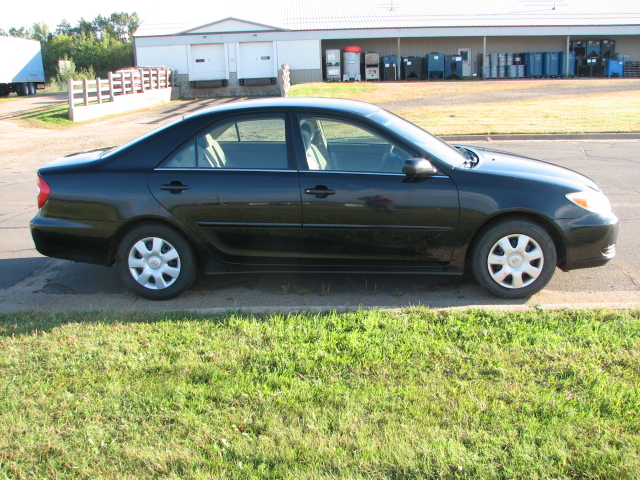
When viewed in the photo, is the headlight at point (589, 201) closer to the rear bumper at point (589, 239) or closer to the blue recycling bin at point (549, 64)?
the rear bumper at point (589, 239)

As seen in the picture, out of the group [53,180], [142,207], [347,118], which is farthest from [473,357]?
[53,180]

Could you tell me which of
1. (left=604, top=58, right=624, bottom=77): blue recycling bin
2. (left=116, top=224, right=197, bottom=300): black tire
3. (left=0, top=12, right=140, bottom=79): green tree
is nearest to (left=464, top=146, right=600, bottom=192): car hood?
(left=116, top=224, right=197, bottom=300): black tire

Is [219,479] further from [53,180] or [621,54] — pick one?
[621,54]

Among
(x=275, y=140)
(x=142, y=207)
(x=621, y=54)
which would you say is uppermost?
(x=621, y=54)

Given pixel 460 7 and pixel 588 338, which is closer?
pixel 588 338

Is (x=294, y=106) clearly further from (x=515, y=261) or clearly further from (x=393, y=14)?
(x=393, y=14)

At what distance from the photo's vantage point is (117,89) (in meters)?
28.2

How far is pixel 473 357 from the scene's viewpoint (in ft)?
12.4

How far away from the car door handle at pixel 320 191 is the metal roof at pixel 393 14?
1340 inches

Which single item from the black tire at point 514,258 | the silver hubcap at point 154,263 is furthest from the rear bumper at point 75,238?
the black tire at point 514,258

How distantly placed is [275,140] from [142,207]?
4.04 ft

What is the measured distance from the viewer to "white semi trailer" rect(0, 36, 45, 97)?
37.5 meters

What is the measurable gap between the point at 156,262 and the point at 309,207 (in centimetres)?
137

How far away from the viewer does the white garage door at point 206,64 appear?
37.0m
